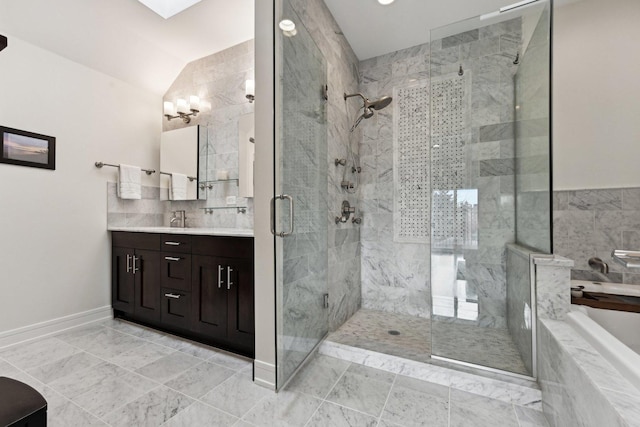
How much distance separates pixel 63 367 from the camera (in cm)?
181

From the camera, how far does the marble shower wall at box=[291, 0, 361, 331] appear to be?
2133mm

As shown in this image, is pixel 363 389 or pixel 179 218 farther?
pixel 179 218

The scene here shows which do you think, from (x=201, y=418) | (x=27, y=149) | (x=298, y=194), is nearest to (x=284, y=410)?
(x=201, y=418)

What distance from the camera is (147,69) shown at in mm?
2893

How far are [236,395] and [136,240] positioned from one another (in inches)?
69.2

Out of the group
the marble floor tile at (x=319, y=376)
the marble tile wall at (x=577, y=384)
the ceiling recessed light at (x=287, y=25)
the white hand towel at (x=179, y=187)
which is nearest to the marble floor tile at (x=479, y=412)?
the marble tile wall at (x=577, y=384)

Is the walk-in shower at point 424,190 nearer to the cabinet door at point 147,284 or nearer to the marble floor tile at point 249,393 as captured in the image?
the marble floor tile at point 249,393

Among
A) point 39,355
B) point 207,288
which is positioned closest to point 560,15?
point 207,288

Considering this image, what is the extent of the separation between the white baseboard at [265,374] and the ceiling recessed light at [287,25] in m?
1.94

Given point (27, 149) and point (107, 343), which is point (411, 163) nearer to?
point (107, 343)

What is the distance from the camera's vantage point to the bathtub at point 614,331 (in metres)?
0.89

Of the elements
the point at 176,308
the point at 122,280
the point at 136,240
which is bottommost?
the point at 176,308

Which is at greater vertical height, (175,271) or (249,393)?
(175,271)

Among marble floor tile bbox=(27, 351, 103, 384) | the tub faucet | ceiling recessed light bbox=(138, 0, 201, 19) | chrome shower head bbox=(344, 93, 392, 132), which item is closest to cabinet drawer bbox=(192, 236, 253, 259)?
marble floor tile bbox=(27, 351, 103, 384)
